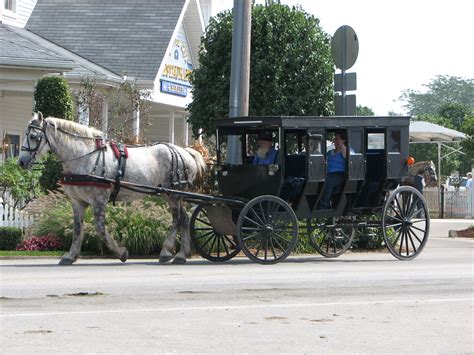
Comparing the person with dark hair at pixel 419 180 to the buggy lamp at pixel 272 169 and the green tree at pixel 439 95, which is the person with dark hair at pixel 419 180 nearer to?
the buggy lamp at pixel 272 169

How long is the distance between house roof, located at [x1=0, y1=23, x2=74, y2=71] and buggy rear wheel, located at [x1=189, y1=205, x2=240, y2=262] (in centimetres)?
1092

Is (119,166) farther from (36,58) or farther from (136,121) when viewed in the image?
(136,121)

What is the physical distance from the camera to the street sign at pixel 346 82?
20.3m

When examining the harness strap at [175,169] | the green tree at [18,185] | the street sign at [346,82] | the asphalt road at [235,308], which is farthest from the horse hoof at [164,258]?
the green tree at [18,185]

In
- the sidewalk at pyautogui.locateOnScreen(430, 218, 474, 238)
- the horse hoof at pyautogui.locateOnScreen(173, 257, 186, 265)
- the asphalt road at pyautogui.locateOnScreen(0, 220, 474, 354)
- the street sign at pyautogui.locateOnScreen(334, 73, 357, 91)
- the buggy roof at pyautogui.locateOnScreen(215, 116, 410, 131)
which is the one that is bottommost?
the asphalt road at pyautogui.locateOnScreen(0, 220, 474, 354)

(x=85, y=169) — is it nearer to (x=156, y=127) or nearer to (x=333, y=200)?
(x=333, y=200)

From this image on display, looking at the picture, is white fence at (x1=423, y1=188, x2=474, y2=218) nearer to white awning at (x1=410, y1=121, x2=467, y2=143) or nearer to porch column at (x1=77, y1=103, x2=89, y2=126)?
white awning at (x1=410, y1=121, x2=467, y2=143)

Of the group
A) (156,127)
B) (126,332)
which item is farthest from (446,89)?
(126,332)

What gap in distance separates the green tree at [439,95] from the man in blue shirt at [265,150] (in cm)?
16065

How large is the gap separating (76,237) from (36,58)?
1272 cm

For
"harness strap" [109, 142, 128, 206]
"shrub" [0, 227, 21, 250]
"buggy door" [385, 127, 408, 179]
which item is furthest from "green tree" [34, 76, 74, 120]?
"buggy door" [385, 127, 408, 179]

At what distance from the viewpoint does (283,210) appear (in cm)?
1673

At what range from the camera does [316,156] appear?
663 inches

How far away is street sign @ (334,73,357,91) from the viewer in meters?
20.3
